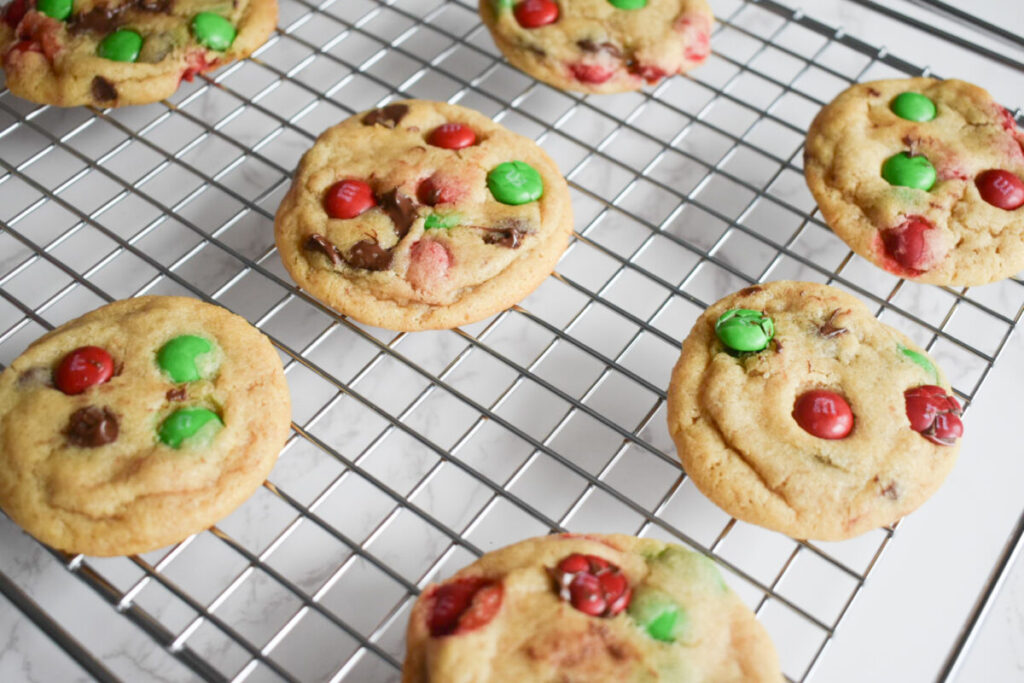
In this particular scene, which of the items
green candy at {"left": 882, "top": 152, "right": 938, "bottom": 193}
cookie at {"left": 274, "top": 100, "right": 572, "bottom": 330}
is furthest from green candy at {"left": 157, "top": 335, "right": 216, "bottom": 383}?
green candy at {"left": 882, "top": 152, "right": 938, "bottom": 193}

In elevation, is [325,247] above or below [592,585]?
above

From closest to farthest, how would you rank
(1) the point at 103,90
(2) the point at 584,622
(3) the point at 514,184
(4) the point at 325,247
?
(2) the point at 584,622 → (4) the point at 325,247 → (3) the point at 514,184 → (1) the point at 103,90

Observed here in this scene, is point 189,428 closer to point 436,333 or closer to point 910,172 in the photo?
point 436,333

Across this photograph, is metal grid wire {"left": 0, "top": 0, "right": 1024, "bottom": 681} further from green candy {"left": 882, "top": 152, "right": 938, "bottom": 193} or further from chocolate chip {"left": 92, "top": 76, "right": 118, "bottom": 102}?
green candy {"left": 882, "top": 152, "right": 938, "bottom": 193}

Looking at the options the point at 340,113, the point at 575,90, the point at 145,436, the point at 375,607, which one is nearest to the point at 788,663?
the point at 375,607

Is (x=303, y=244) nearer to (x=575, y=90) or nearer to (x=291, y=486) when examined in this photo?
(x=291, y=486)

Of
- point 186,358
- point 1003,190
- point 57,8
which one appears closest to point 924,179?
point 1003,190
